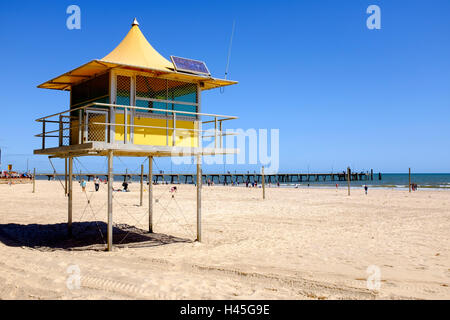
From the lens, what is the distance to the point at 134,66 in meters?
10.8

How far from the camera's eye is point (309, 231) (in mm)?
14836

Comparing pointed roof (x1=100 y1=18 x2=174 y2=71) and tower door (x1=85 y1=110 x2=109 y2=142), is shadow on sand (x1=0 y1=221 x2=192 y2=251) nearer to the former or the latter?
tower door (x1=85 y1=110 x2=109 y2=142)

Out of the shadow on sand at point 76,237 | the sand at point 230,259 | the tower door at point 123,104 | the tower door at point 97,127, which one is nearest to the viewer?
the sand at point 230,259

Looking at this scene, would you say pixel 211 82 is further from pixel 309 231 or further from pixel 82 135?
pixel 309 231

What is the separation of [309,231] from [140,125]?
7.68 m

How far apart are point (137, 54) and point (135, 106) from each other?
1.95 metres

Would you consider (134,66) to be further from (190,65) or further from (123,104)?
(190,65)

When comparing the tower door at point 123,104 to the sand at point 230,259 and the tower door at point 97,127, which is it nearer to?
the tower door at point 97,127

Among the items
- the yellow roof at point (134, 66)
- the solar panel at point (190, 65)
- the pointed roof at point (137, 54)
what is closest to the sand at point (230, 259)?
the yellow roof at point (134, 66)

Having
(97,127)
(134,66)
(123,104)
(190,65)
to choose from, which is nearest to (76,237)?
(97,127)

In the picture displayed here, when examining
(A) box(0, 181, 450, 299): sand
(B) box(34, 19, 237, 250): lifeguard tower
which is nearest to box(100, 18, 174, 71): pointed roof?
(B) box(34, 19, 237, 250): lifeguard tower

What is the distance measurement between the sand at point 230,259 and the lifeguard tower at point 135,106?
2.13 metres

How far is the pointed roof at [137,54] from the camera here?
38.9ft
